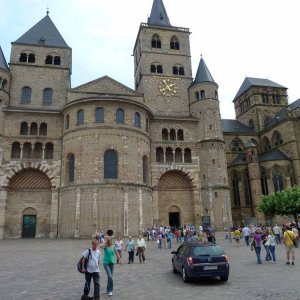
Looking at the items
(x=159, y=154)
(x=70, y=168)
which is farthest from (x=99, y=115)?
(x=159, y=154)

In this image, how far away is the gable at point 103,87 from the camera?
128 feet

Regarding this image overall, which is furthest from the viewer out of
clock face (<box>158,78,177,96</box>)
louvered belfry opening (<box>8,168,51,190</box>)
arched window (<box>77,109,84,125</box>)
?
clock face (<box>158,78,177,96</box>)

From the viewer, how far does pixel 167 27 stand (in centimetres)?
4969

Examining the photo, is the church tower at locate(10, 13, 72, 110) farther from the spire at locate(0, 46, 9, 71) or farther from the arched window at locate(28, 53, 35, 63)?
the spire at locate(0, 46, 9, 71)

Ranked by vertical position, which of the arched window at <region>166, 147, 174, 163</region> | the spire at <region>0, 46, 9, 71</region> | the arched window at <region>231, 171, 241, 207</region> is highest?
the spire at <region>0, 46, 9, 71</region>

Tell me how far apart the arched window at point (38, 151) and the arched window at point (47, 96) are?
22.0 feet

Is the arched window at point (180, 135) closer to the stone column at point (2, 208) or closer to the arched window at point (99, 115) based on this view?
the arched window at point (99, 115)

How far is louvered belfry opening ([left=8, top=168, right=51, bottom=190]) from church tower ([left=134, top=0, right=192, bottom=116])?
17.1m

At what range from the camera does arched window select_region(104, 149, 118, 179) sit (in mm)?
32844

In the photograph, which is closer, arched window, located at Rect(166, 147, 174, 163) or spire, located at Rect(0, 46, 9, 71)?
spire, located at Rect(0, 46, 9, 71)

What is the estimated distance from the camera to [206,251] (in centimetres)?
1098

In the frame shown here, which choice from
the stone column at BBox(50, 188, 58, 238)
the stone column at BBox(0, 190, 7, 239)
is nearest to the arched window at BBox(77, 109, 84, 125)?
the stone column at BBox(50, 188, 58, 238)

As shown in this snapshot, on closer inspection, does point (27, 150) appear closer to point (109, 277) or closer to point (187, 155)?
point (187, 155)

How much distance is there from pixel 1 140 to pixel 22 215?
9.02 m
